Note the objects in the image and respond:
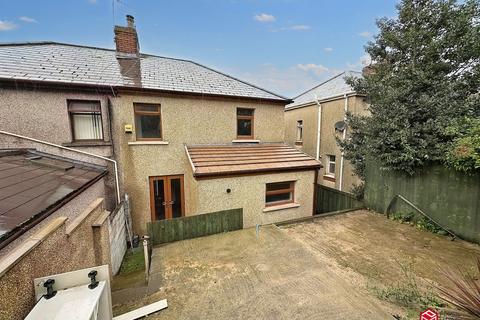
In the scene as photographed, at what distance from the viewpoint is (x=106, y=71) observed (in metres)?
8.70

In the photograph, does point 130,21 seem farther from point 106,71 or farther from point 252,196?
point 252,196

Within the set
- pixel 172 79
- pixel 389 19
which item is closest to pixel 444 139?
pixel 389 19

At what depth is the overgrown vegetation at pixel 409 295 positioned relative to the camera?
13.1 feet

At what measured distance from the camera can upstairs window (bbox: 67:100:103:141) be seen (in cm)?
768

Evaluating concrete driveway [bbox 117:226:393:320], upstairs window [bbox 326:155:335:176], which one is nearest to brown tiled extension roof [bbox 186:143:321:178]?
concrete driveway [bbox 117:226:393:320]

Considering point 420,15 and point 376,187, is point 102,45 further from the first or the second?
point 376,187

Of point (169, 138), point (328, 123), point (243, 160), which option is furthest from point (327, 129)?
point (169, 138)

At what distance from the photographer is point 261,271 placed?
5.20 meters

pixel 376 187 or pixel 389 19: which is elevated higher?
pixel 389 19

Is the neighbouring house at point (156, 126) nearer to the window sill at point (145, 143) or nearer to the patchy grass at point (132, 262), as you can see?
the window sill at point (145, 143)

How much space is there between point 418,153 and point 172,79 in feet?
33.5

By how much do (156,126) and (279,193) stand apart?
600 centimetres

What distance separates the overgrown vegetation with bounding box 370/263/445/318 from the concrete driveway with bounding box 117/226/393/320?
0.47m

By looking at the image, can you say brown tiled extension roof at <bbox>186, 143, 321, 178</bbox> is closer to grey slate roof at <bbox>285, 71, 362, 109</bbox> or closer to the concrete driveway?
the concrete driveway
